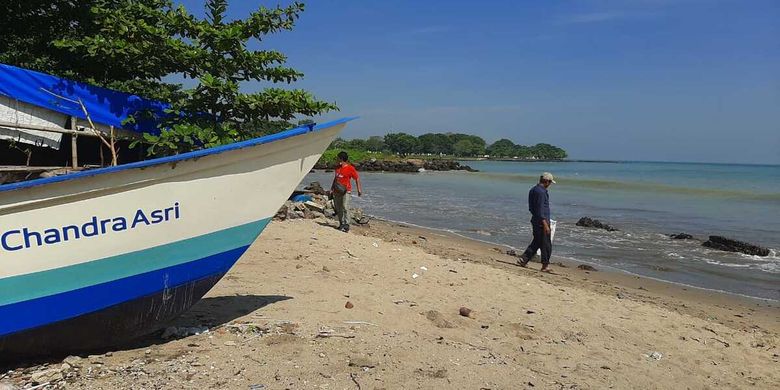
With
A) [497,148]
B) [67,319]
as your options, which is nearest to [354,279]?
[67,319]

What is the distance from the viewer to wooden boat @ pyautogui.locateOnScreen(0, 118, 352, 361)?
355cm

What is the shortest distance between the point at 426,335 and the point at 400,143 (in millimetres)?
125814

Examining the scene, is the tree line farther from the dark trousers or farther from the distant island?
the dark trousers

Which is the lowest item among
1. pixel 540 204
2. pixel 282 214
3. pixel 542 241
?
pixel 542 241

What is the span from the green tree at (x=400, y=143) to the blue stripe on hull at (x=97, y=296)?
12531 centimetres

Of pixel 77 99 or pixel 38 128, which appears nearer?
pixel 38 128

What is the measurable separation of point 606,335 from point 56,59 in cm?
643

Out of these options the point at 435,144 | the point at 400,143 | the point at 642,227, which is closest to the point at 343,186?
the point at 642,227

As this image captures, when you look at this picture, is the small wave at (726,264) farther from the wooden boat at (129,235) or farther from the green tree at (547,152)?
the green tree at (547,152)

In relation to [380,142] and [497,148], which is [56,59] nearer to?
[380,142]

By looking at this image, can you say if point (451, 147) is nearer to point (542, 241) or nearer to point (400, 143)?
point (400, 143)

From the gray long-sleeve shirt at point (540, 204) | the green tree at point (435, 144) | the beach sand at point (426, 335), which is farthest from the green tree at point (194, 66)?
the green tree at point (435, 144)

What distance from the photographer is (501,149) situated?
593 feet

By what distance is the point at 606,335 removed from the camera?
572 cm
